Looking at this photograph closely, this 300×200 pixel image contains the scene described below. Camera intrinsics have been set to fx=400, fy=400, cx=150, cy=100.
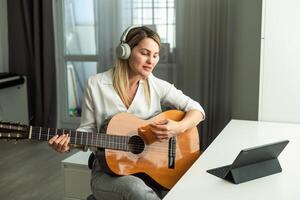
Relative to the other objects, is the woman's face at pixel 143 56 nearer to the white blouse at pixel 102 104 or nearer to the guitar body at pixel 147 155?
the white blouse at pixel 102 104

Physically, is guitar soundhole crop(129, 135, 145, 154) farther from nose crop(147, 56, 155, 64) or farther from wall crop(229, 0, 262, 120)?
wall crop(229, 0, 262, 120)

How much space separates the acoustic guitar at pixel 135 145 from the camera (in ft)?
5.21

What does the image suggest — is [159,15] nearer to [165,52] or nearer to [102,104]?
[165,52]

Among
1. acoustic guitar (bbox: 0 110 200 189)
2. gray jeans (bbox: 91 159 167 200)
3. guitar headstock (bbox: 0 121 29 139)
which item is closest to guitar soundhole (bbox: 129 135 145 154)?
acoustic guitar (bbox: 0 110 200 189)

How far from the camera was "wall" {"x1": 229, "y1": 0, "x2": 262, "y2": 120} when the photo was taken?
113 inches

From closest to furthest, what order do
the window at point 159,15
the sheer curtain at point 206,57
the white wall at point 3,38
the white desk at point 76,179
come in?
the white desk at point 76,179 < the sheer curtain at point 206,57 < the window at point 159,15 < the white wall at point 3,38

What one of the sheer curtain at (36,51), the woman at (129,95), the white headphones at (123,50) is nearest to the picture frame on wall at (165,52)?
the sheer curtain at (36,51)

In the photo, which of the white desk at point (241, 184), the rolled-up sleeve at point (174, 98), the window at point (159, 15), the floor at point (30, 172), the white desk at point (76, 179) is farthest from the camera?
the window at point (159, 15)

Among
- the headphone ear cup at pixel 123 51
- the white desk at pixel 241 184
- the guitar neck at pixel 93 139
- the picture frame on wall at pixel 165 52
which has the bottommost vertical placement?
the white desk at pixel 241 184

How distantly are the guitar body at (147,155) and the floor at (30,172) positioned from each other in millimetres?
1282

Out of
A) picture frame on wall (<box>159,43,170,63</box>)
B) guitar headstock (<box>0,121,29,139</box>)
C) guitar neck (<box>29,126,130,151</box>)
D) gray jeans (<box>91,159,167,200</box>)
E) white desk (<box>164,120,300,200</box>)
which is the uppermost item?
picture frame on wall (<box>159,43,170,63</box>)

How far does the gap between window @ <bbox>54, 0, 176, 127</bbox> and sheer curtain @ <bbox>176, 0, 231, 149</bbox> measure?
0.54ft

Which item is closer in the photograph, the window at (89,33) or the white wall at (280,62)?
the white wall at (280,62)

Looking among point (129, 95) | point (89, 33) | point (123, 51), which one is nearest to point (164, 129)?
point (129, 95)
